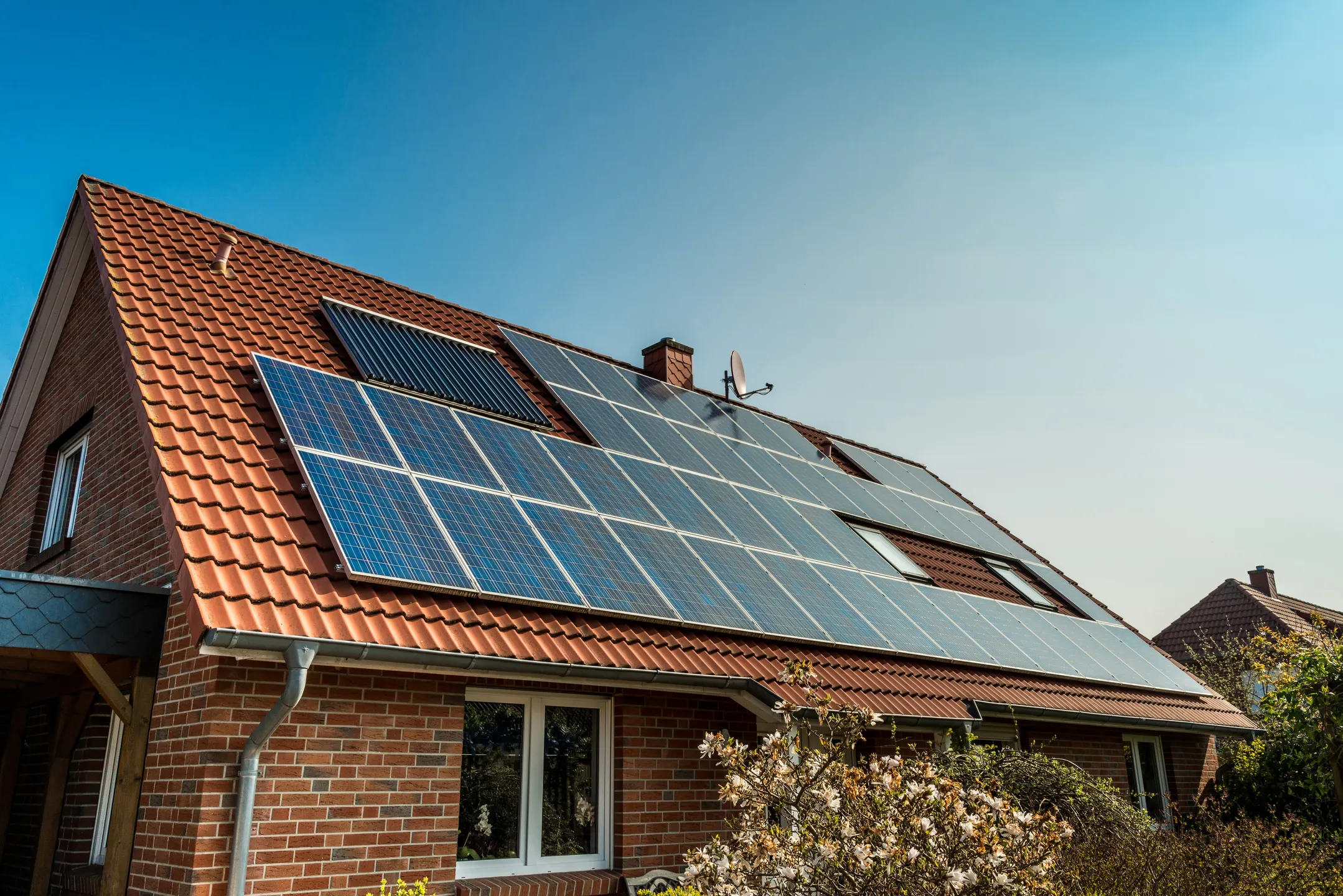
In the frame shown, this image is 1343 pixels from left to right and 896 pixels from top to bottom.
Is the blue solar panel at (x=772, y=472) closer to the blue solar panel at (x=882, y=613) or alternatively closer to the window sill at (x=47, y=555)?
the blue solar panel at (x=882, y=613)

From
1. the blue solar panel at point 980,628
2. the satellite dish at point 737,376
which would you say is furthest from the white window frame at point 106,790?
the satellite dish at point 737,376

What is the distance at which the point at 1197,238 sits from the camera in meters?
10.5

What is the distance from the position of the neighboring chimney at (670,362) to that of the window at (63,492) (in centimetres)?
781

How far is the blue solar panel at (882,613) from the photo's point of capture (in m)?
9.84

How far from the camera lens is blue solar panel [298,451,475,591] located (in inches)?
245

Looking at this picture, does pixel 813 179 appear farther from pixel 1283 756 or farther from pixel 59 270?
pixel 1283 756

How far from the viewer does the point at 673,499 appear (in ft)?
31.6

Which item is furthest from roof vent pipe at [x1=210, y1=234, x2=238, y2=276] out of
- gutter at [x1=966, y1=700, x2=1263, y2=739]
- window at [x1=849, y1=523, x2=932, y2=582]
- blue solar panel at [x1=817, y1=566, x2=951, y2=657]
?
gutter at [x1=966, y1=700, x2=1263, y2=739]

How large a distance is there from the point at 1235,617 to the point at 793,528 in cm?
2959

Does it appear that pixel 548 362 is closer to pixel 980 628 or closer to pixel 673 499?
Answer: pixel 673 499

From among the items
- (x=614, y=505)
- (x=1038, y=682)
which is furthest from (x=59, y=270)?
(x=1038, y=682)

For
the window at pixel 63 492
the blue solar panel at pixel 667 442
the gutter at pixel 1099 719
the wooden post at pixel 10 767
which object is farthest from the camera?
the blue solar panel at pixel 667 442

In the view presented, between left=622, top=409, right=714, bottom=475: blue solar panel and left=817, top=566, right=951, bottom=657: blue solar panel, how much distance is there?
192 cm

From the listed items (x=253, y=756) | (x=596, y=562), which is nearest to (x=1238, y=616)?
(x=596, y=562)
